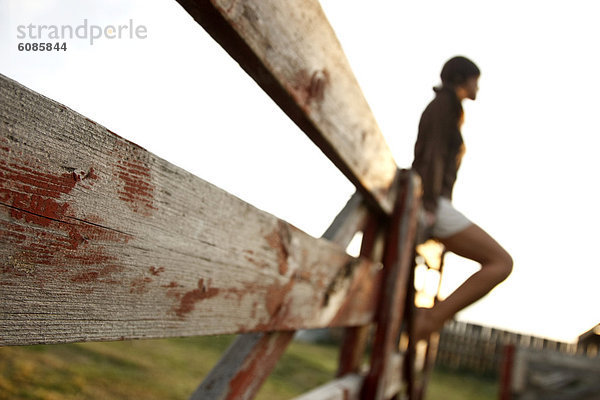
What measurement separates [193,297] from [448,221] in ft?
6.31

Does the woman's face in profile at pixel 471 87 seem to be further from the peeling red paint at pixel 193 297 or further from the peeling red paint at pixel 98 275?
the peeling red paint at pixel 98 275

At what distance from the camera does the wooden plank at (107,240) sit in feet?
1.55

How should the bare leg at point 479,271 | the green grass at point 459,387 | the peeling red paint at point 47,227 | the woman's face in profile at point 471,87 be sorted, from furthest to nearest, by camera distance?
the green grass at point 459,387, the woman's face in profile at point 471,87, the bare leg at point 479,271, the peeling red paint at point 47,227

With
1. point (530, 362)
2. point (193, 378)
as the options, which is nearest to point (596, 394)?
point (530, 362)

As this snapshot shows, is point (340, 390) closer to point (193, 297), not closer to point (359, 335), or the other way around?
point (359, 335)

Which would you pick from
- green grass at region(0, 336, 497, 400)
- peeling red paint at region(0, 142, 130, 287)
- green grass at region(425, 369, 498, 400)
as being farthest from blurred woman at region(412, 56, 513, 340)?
green grass at region(425, 369, 498, 400)

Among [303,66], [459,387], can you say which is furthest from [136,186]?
[459,387]

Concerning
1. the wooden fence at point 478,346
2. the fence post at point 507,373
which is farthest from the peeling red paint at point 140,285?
the wooden fence at point 478,346

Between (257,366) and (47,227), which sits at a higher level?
(47,227)

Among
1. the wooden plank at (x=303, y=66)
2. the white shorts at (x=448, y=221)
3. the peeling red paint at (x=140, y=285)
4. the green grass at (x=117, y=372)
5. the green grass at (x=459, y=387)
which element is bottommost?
the green grass at (x=459, y=387)

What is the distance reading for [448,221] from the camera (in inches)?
94.1

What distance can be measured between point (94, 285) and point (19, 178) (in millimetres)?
172

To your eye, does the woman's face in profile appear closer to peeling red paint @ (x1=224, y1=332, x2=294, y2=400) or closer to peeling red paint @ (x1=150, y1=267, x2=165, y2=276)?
peeling red paint @ (x1=224, y1=332, x2=294, y2=400)

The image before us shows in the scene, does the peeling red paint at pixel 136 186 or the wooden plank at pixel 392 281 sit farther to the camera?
the wooden plank at pixel 392 281
